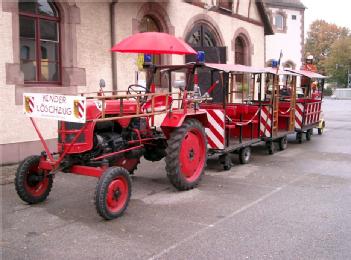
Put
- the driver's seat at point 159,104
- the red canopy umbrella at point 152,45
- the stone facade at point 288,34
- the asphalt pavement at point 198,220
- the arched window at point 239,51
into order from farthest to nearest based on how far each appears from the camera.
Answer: the stone facade at point 288,34
the arched window at point 239,51
the red canopy umbrella at point 152,45
the driver's seat at point 159,104
the asphalt pavement at point 198,220

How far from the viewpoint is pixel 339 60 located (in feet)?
220

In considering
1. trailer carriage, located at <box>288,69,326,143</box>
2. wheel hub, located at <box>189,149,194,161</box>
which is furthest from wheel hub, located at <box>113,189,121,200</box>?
trailer carriage, located at <box>288,69,326,143</box>

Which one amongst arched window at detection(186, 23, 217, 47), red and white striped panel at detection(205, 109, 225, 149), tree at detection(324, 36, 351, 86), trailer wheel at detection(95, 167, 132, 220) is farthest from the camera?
tree at detection(324, 36, 351, 86)

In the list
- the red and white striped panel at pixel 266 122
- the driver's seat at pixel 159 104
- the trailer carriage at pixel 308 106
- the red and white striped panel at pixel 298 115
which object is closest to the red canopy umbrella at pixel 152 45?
the driver's seat at pixel 159 104

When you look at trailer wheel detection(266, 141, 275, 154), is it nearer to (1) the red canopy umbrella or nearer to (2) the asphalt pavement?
(2) the asphalt pavement

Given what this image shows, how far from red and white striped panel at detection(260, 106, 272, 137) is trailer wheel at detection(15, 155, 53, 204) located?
5.25 m

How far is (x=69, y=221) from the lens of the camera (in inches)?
217

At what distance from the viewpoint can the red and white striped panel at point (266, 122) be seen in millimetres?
10005

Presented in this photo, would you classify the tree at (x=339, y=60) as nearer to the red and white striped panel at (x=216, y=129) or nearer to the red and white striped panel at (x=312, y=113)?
the red and white striped panel at (x=312, y=113)

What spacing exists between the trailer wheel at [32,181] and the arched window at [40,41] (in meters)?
3.75

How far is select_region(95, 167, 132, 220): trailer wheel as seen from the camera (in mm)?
5301

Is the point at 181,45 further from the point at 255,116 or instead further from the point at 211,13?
the point at 211,13

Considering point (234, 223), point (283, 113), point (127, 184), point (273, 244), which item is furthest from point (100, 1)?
point (273, 244)

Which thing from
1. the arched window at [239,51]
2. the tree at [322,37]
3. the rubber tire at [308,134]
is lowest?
the rubber tire at [308,134]
